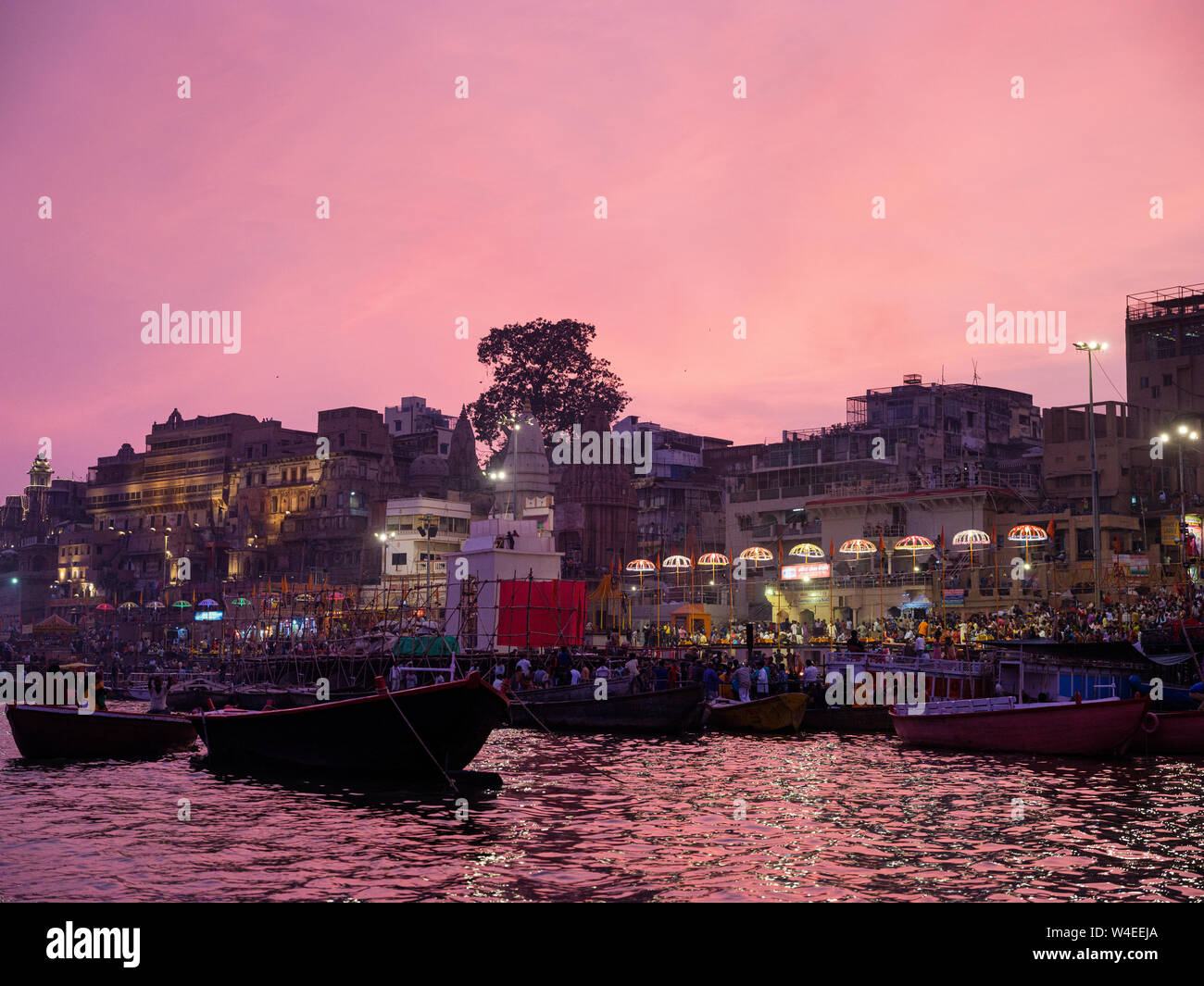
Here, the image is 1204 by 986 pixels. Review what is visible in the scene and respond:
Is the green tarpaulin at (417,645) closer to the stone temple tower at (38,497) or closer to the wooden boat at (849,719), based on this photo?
the wooden boat at (849,719)

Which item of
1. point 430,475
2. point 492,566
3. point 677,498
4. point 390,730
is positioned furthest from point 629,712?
point 430,475

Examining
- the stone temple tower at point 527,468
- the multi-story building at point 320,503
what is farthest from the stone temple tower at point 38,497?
the stone temple tower at point 527,468

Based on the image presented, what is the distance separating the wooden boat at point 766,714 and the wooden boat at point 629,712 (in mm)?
1133

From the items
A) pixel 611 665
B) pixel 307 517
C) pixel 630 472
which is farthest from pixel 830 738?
pixel 307 517

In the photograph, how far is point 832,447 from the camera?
75875 mm

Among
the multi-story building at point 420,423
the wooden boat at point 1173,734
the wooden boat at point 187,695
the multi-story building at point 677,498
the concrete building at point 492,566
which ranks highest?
the multi-story building at point 420,423

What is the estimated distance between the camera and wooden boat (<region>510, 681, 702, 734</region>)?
35.4 metres

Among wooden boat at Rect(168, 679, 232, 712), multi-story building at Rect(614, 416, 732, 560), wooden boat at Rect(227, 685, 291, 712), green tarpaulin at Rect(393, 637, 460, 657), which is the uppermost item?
multi-story building at Rect(614, 416, 732, 560)

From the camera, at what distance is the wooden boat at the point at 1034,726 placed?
27.0 m

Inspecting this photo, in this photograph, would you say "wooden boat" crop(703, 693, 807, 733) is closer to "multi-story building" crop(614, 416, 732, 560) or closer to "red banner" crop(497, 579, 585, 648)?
"red banner" crop(497, 579, 585, 648)

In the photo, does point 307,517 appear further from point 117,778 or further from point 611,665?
point 117,778

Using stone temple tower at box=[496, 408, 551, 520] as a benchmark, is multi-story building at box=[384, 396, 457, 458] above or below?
above

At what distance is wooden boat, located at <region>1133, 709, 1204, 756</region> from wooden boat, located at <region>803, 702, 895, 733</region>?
10134 millimetres

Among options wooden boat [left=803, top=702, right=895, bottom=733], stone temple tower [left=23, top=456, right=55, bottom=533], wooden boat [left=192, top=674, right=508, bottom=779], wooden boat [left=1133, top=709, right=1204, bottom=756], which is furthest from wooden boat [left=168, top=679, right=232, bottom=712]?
stone temple tower [left=23, top=456, right=55, bottom=533]
